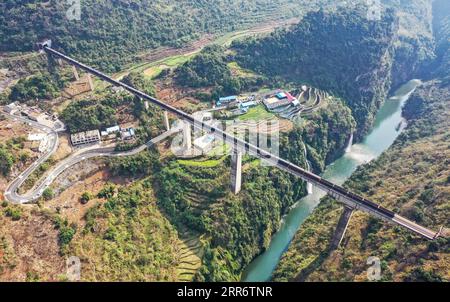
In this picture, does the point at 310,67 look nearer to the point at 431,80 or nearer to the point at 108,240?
the point at 431,80

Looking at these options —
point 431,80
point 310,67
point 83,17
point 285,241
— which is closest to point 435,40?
point 431,80

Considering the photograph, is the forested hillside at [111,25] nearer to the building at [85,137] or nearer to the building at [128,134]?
the building at [128,134]

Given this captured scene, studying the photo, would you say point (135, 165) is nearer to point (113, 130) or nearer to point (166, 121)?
point (113, 130)

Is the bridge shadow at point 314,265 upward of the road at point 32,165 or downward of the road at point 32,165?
downward

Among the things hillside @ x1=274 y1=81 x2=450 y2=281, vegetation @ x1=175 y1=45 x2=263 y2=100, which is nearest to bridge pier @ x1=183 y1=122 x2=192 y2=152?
vegetation @ x1=175 y1=45 x2=263 y2=100

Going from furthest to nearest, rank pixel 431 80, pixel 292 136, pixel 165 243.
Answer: pixel 431 80 < pixel 292 136 < pixel 165 243

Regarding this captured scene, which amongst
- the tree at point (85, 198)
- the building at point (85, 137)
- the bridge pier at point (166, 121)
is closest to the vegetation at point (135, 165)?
the building at point (85, 137)
